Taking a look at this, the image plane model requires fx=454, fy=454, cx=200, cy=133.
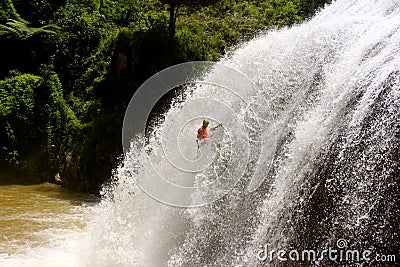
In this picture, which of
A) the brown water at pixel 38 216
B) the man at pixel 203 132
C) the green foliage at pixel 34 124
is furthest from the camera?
the green foliage at pixel 34 124

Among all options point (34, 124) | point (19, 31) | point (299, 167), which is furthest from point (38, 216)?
point (19, 31)

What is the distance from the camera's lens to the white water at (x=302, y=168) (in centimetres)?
405

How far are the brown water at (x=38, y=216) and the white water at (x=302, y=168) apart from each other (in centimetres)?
97

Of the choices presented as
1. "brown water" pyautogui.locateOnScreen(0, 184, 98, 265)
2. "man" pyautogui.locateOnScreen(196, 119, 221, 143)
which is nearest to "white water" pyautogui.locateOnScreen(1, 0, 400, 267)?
"man" pyautogui.locateOnScreen(196, 119, 221, 143)

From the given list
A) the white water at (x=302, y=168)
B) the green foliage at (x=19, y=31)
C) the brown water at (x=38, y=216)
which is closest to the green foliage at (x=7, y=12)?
the green foliage at (x=19, y=31)

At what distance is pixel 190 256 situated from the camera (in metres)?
5.18

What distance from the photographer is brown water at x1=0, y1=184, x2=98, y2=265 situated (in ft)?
23.5

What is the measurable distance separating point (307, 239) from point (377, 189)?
2.67 feet

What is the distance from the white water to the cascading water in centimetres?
1

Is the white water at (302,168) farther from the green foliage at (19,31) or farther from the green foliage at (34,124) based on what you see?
the green foliage at (19,31)

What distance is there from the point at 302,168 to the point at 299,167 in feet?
0.15

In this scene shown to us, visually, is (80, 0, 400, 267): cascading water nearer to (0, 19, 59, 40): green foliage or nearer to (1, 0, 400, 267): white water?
(1, 0, 400, 267): white water

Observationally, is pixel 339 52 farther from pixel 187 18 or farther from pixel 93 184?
pixel 187 18

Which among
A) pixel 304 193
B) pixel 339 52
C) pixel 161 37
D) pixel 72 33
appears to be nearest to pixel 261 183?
pixel 304 193
